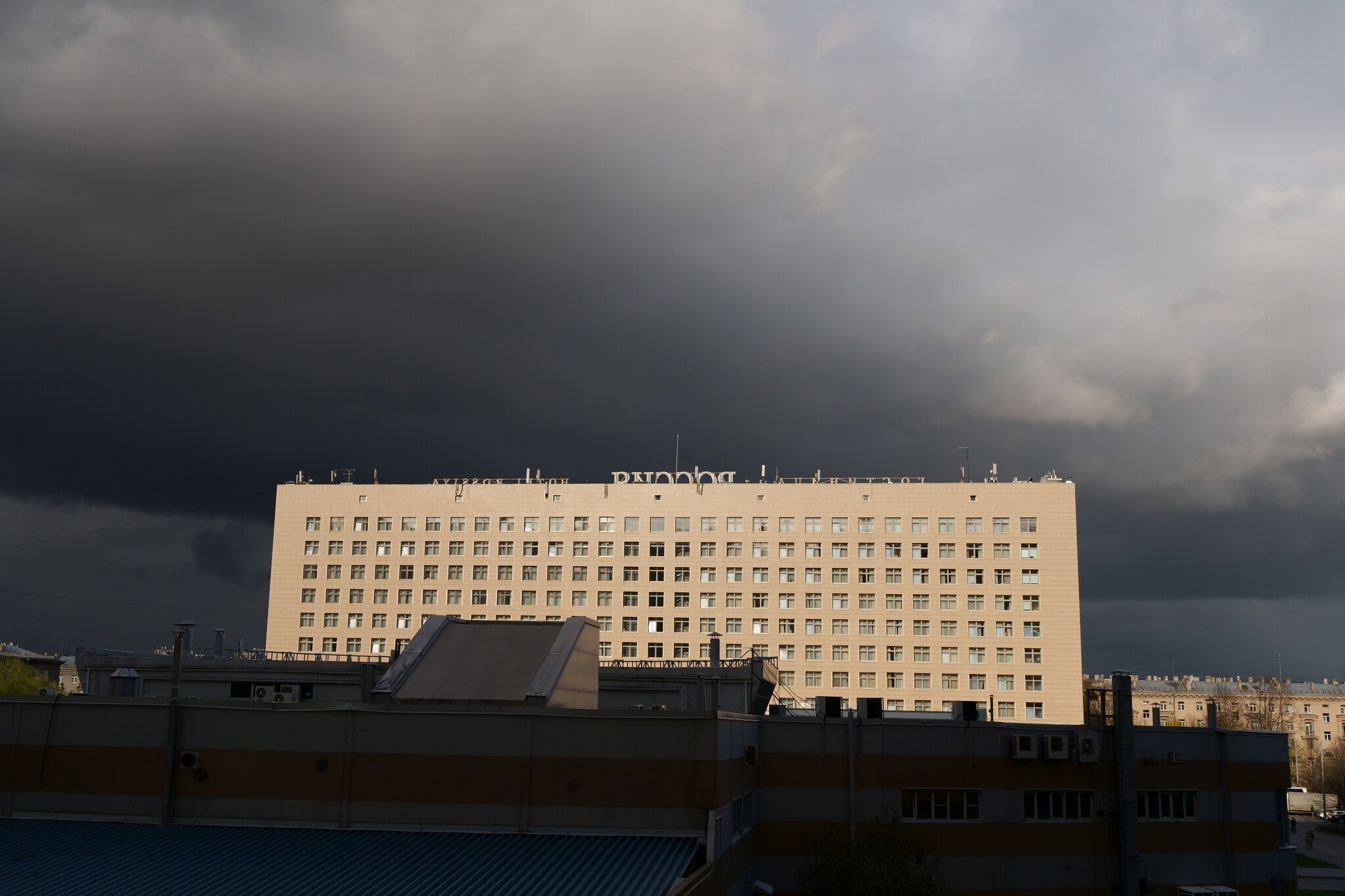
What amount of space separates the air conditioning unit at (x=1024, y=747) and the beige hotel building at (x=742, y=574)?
78.5 meters

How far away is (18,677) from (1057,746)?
94088 mm

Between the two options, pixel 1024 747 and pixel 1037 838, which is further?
pixel 1037 838

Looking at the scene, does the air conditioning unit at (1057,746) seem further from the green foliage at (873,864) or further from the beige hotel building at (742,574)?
the beige hotel building at (742,574)

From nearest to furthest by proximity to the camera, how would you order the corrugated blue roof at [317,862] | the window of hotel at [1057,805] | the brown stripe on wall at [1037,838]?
the corrugated blue roof at [317,862], the brown stripe on wall at [1037,838], the window of hotel at [1057,805]

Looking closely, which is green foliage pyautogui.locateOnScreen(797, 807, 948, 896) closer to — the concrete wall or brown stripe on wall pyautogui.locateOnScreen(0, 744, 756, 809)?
the concrete wall

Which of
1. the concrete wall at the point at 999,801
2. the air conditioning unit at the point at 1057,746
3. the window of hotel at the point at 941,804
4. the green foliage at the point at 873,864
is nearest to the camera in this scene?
the green foliage at the point at 873,864

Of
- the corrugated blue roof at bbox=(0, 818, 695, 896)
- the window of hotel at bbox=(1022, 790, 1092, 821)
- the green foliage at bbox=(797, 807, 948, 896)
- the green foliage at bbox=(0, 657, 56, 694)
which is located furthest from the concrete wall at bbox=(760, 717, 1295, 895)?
the green foliage at bbox=(0, 657, 56, 694)

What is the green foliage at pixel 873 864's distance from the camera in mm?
37281

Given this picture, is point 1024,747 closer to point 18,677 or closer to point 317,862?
point 317,862

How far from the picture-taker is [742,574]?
124625 mm

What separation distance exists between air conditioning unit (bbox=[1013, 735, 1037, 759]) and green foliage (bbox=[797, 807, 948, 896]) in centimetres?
528

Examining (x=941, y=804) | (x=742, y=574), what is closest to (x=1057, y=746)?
(x=941, y=804)

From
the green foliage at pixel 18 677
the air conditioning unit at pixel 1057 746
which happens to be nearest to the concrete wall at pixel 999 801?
the air conditioning unit at pixel 1057 746

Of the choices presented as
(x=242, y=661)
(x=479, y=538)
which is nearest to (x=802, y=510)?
(x=479, y=538)
